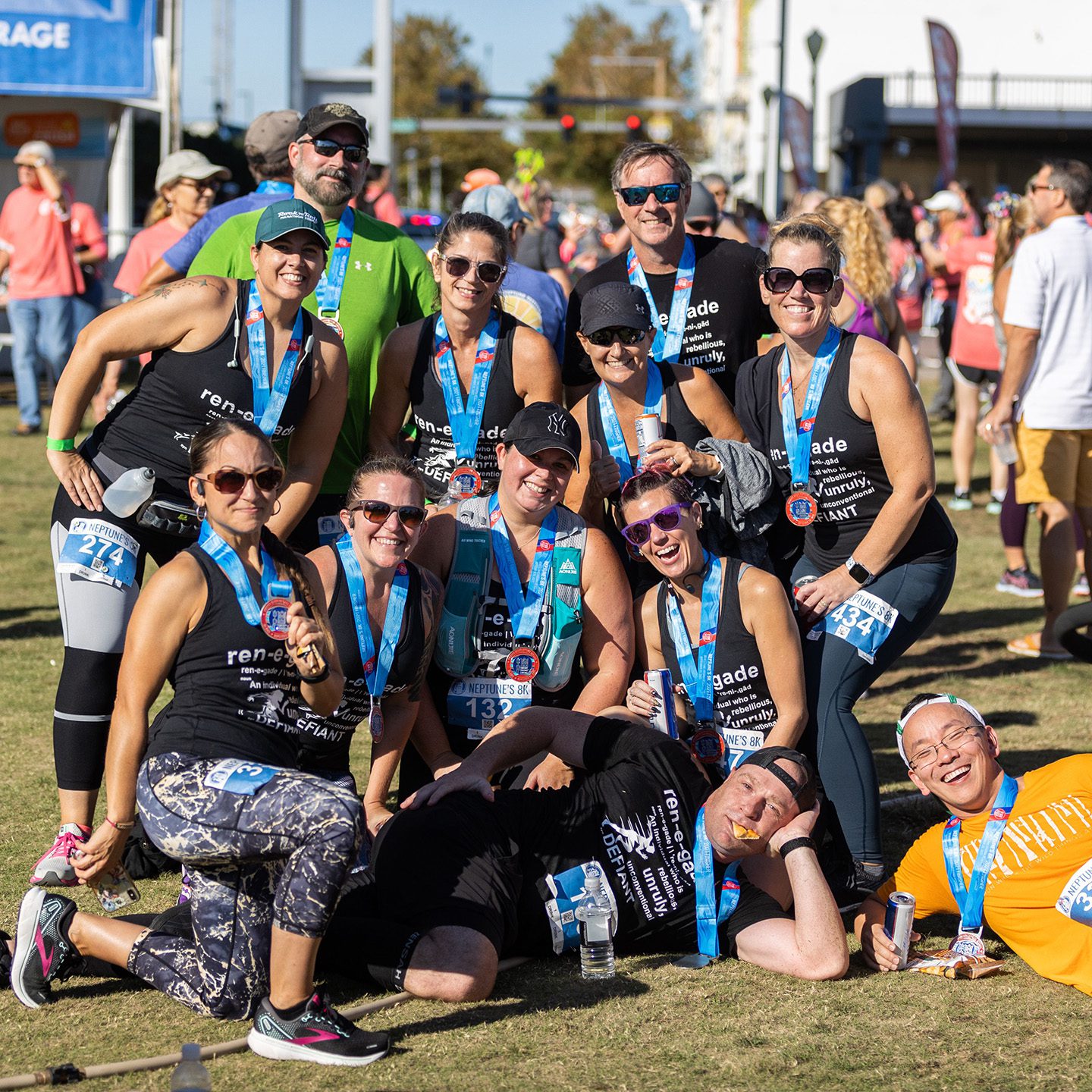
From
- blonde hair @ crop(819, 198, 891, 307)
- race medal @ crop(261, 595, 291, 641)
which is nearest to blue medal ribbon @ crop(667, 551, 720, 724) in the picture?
race medal @ crop(261, 595, 291, 641)

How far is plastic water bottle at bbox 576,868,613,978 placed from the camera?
4.12 m

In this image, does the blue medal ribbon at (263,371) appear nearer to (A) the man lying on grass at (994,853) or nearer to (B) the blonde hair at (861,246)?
(A) the man lying on grass at (994,853)

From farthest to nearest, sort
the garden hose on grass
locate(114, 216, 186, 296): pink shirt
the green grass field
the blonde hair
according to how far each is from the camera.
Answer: locate(114, 216, 186, 296): pink shirt, the blonde hair, the green grass field, the garden hose on grass

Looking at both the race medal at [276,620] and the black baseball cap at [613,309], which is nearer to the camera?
the race medal at [276,620]

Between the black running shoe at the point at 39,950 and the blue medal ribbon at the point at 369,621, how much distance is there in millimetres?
1073

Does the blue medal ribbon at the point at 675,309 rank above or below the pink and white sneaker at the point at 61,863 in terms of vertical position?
above

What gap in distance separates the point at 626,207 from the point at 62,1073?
333 centimetres

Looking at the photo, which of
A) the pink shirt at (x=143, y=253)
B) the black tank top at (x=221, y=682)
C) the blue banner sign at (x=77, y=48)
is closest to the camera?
the black tank top at (x=221, y=682)

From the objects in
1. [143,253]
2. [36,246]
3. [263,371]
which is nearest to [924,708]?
[263,371]

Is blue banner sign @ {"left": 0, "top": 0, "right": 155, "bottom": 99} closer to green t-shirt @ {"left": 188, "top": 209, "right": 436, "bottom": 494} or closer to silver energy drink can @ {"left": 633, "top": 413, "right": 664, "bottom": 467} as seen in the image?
green t-shirt @ {"left": 188, "top": 209, "right": 436, "bottom": 494}

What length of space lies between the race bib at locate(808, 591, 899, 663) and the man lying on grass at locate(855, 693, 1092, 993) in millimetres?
327

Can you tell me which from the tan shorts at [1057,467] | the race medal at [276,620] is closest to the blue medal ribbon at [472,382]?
the race medal at [276,620]

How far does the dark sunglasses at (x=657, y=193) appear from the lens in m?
5.18

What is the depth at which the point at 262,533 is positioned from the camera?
400 centimetres
